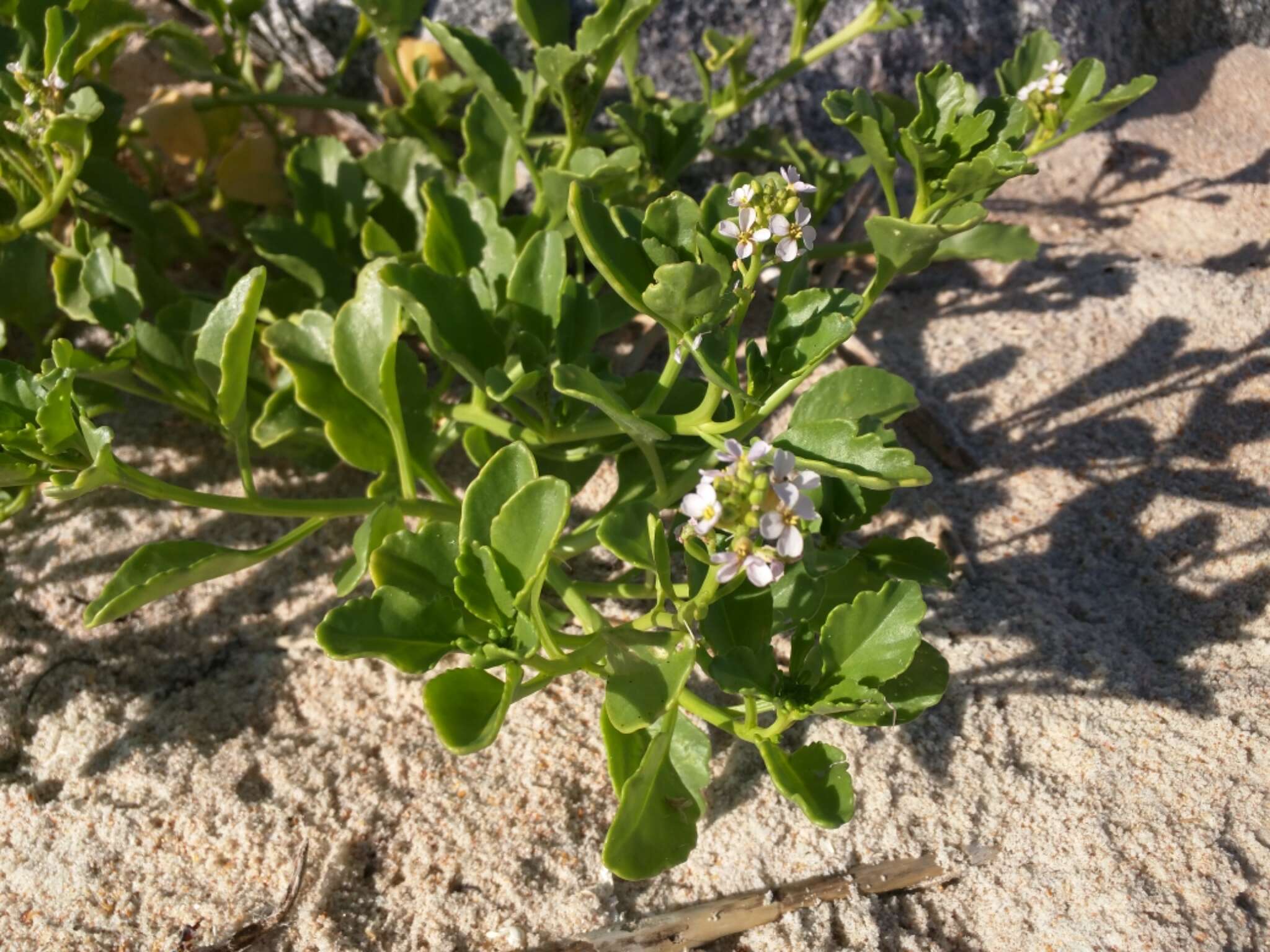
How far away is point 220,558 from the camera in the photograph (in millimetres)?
1359

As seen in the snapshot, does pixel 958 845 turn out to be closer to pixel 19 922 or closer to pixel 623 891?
pixel 623 891

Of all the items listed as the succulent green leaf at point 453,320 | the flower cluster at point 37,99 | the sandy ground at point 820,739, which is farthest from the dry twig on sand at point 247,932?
the flower cluster at point 37,99

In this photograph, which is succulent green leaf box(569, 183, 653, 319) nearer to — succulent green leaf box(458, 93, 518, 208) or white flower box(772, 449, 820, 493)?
white flower box(772, 449, 820, 493)

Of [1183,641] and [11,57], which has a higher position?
[11,57]

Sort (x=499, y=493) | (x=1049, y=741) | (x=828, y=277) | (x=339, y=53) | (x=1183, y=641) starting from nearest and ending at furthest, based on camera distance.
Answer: (x=499, y=493) < (x=1049, y=741) < (x=1183, y=641) < (x=828, y=277) < (x=339, y=53)

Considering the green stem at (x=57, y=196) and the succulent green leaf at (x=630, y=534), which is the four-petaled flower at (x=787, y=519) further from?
the green stem at (x=57, y=196)

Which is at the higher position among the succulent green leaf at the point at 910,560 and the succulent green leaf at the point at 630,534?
the succulent green leaf at the point at 630,534

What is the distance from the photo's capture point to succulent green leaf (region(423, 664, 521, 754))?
1.15 m

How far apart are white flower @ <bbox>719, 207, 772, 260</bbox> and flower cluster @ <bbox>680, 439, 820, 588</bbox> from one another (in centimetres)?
26

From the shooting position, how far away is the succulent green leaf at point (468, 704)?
1.15 m

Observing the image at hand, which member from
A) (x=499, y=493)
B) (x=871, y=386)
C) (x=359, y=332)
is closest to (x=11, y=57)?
(x=359, y=332)

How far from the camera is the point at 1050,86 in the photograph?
169 cm

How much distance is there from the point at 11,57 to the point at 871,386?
145 centimetres

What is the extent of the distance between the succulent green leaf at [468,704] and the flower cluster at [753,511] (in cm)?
29
